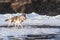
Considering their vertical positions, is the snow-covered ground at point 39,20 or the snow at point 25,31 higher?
the snow-covered ground at point 39,20

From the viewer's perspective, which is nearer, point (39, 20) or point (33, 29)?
point (33, 29)

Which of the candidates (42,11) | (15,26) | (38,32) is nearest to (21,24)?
(15,26)

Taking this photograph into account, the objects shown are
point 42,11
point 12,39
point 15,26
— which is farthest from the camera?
point 42,11

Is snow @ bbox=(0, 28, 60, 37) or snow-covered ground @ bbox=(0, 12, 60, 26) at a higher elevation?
snow-covered ground @ bbox=(0, 12, 60, 26)

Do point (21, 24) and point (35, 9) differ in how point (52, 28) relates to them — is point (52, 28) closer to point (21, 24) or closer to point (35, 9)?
point (21, 24)

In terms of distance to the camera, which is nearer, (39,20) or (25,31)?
(25,31)

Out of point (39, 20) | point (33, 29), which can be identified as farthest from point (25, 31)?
point (39, 20)

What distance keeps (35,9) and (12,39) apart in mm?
2047

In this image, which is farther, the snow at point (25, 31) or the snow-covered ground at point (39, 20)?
the snow-covered ground at point (39, 20)

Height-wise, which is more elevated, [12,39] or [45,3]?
[45,3]

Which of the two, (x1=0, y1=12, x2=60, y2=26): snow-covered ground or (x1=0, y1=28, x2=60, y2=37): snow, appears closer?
(x1=0, y1=28, x2=60, y2=37): snow

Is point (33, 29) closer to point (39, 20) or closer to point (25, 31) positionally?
point (25, 31)

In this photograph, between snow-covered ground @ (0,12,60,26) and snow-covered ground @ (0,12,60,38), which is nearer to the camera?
snow-covered ground @ (0,12,60,38)

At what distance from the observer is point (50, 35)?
4.77ft
